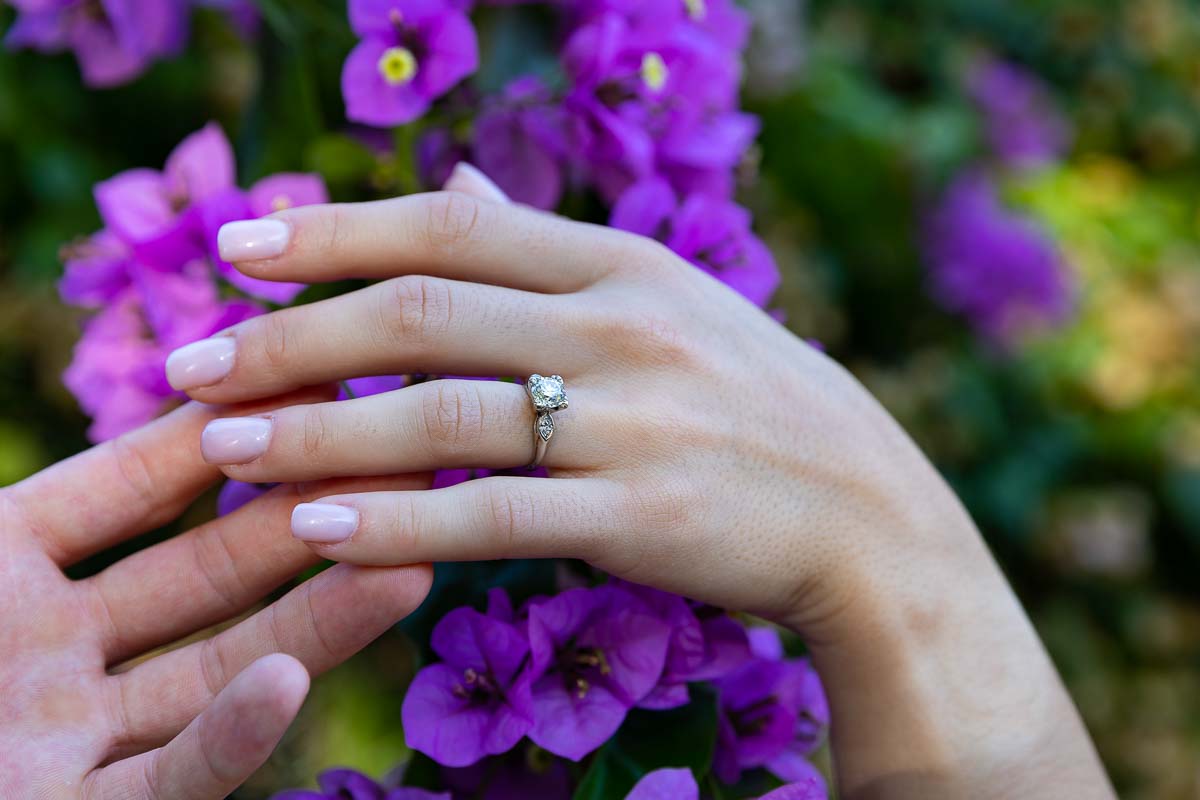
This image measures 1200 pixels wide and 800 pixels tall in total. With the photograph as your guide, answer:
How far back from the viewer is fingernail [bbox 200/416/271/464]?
0.58m

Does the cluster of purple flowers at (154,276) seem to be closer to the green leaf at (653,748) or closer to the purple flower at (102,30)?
the purple flower at (102,30)

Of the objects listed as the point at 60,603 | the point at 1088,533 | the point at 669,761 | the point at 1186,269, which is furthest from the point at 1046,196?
the point at 60,603

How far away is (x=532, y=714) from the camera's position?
60 centimetres

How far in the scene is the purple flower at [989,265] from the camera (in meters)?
1.73

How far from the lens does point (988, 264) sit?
1.73 meters

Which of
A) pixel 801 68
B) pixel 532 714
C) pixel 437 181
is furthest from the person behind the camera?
pixel 801 68

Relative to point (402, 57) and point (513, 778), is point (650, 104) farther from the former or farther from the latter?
point (513, 778)

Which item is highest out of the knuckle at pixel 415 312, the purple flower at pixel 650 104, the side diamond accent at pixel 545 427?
the purple flower at pixel 650 104

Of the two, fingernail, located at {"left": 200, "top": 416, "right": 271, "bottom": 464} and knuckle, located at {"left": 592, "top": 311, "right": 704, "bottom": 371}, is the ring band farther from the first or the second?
fingernail, located at {"left": 200, "top": 416, "right": 271, "bottom": 464}

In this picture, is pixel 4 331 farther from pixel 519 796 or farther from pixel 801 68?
pixel 801 68

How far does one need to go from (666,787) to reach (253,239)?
16.4 inches

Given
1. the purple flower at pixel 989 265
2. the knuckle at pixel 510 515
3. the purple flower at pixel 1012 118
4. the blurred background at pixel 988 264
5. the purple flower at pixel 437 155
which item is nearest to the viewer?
the knuckle at pixel 510 515

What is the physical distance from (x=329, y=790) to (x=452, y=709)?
10 centimetres

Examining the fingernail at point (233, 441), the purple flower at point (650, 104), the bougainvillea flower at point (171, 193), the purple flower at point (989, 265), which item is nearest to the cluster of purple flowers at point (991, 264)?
the purple flower at point (989, 265)
